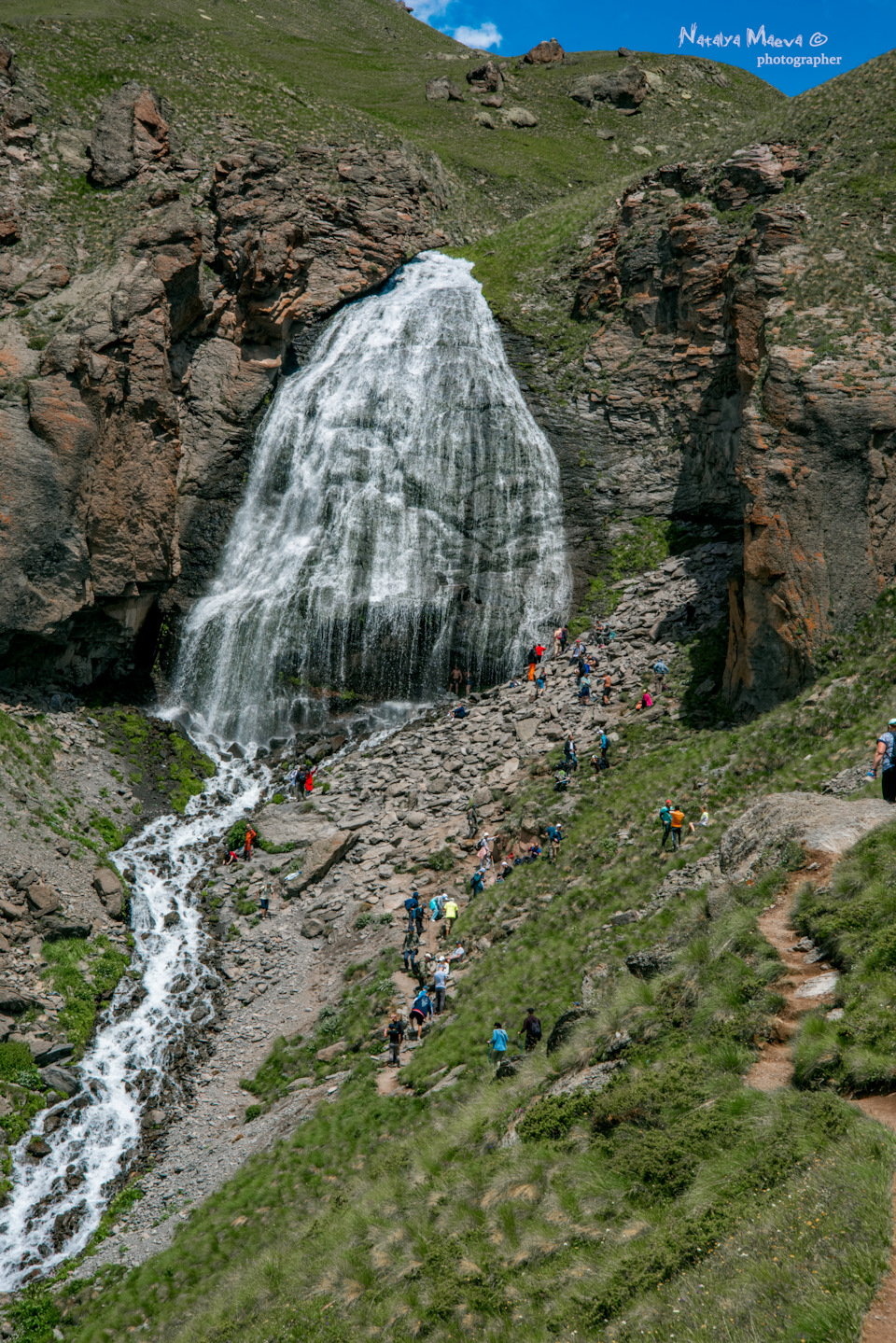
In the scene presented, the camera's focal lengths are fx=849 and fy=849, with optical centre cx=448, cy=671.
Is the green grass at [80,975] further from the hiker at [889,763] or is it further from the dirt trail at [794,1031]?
the hiker at [889,763]

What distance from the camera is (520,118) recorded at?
85.2 m

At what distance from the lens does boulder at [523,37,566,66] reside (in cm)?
9725

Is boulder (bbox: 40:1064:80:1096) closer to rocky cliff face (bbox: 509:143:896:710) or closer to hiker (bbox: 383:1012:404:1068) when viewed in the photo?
hiker (bbox: 383:1012:404:1068)

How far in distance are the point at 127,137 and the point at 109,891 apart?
4574 cm

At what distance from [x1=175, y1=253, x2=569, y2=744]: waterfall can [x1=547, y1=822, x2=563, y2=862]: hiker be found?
13.2m

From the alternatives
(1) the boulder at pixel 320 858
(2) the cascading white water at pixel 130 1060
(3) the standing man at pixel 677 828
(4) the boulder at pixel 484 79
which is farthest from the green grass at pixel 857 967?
(4) the boulder at pixel 484 79

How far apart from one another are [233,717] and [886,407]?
28.8 m

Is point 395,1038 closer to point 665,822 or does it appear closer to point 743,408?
point 665,822

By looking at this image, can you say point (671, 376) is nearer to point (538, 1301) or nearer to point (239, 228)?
point (239, 228)

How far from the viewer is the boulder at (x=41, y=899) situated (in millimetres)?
25562

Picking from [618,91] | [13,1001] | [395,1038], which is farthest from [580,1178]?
[618,91]

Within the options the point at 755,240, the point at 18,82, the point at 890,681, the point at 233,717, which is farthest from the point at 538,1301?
the point at 18,82

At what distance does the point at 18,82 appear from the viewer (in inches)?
2007

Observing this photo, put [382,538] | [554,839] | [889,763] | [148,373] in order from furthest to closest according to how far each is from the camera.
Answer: [382,538] < [148,373] < [554,839] < [889,763]
